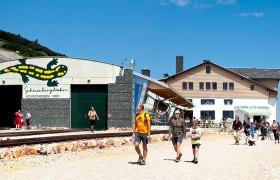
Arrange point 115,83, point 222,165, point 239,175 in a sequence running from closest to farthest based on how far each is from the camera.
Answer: point 239,175, point 222,165, point 115,83

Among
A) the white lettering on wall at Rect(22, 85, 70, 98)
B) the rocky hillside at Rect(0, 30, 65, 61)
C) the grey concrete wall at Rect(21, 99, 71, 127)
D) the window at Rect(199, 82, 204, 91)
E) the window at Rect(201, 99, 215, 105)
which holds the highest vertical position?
the rocky hillside at Rect(0, 30, 65, 61)

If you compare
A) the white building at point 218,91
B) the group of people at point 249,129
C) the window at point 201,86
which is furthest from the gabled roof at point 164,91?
the window at point 201,86

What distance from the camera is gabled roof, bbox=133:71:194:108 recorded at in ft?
125

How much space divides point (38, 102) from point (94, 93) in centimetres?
429

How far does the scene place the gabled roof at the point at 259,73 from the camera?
68.9m

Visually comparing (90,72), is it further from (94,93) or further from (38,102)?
(38,102)

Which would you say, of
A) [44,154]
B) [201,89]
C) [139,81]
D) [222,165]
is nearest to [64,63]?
[139,81]

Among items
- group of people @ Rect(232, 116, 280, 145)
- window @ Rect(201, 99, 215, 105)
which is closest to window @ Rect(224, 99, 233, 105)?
window @ Rect(201, 99, 215, 105)

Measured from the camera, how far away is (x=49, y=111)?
36.8m

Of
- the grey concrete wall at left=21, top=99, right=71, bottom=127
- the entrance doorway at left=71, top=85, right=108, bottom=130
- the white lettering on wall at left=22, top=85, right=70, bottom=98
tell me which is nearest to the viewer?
the entrance doorway at left=71, top=85, right=108, bottom=130

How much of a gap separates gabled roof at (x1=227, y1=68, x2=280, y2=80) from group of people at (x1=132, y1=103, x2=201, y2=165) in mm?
55401

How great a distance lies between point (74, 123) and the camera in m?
36.4

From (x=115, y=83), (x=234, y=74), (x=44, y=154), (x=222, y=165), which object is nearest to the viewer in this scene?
(x=222, y=165)

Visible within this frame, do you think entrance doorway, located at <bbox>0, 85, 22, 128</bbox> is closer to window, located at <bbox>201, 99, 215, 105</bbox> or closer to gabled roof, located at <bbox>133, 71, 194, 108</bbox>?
gabled roof, located at <bbox>133, 71, 194, 108</bbox>
